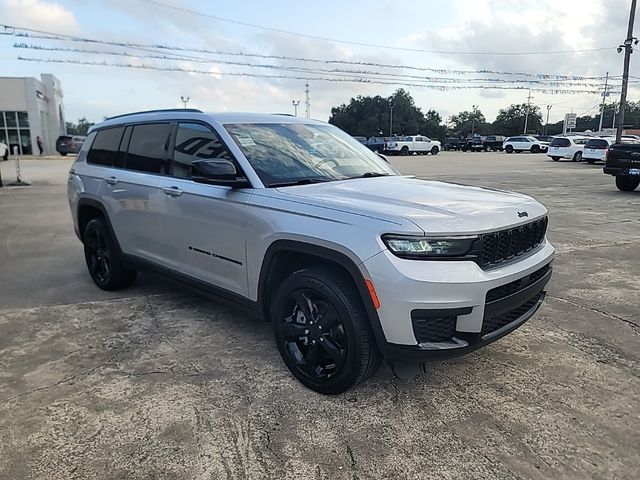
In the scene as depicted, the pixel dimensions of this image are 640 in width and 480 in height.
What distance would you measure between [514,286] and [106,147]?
4.28 m

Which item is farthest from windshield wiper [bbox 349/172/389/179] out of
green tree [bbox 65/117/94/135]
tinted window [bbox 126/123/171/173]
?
green tree [bbox 65/117/94/135]

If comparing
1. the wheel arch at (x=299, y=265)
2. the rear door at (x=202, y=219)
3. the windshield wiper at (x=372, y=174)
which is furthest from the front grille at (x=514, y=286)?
the rear door at (x=202, y=219)

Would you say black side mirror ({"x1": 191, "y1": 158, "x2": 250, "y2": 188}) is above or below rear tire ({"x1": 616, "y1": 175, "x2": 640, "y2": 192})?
above

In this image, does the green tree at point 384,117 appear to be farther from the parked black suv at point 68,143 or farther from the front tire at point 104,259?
the front tire at point 104,259

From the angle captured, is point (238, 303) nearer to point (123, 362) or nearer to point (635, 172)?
point (123, 362)

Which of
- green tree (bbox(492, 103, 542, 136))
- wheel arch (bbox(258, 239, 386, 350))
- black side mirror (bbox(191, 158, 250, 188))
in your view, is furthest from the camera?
green tree (bbox(492, 103, 542, 136))

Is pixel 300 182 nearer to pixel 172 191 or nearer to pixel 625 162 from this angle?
pixel 172 191

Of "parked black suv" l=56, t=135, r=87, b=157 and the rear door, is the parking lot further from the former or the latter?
"parked black suv" l=56, t=135, r=87, b=157

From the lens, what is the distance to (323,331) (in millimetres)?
3127

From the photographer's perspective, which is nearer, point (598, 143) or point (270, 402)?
point (270, 402)

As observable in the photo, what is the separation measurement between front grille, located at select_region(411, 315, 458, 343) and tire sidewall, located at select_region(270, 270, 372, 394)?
312 millimetres

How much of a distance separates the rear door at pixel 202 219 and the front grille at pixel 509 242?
161 centimetres

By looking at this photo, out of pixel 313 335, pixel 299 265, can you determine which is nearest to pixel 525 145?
pixel 299 265

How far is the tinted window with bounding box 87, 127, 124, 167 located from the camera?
5.15m
